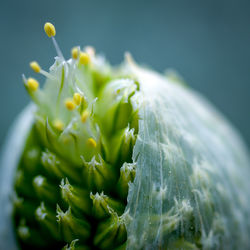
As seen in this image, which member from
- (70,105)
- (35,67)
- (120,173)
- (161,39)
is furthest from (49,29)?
(161,39)

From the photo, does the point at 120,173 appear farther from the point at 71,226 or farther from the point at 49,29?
the point at 49,29

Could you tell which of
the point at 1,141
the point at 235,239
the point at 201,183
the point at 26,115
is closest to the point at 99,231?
the point at 201,183

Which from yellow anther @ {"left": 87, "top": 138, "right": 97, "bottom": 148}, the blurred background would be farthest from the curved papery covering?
the blurred background

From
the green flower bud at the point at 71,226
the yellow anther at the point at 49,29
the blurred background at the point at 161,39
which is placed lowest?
the green flower bud at the point at 71,226

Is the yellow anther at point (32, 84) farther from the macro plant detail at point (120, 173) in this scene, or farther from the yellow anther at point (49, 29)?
the yellow anther at point (49, 29)

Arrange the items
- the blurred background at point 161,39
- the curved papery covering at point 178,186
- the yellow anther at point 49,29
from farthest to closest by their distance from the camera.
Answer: the blurred background at point 161,39 → the yellow anther at point 49,29 → the curved papery covering at point 178,186

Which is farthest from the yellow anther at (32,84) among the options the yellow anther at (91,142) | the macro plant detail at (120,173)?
the yellow anther at (91,142)
